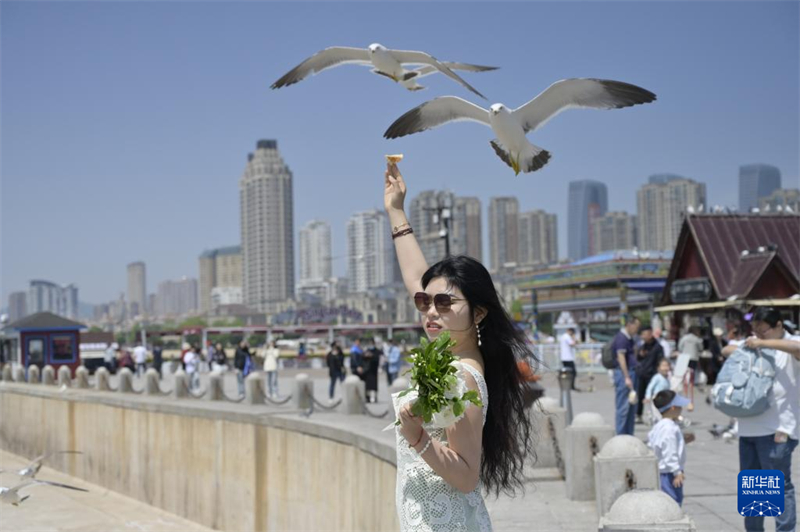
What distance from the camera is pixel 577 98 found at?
4.64m

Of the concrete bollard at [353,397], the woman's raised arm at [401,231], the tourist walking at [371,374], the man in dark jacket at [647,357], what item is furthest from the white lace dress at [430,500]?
the tourist walking at [371,374]

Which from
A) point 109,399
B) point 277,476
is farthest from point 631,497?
point 109,399

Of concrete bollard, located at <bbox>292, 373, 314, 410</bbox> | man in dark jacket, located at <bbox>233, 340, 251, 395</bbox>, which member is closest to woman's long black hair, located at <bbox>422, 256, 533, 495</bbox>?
concrete bollard, located at <bbox>292, 373, 314, 410</bbox>

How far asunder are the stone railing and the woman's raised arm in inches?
210

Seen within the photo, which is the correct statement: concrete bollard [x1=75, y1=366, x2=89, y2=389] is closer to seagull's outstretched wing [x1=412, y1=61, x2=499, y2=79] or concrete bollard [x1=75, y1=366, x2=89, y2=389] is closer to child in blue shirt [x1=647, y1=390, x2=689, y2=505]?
child in blue shirt [x1=647, y1=390, x2=689, y2=505]

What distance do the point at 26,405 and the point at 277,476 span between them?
1719 centimetres

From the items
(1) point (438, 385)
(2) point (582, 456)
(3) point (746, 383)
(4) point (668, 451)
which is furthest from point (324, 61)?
(2) point (582, 456)

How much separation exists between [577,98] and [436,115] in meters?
0.65

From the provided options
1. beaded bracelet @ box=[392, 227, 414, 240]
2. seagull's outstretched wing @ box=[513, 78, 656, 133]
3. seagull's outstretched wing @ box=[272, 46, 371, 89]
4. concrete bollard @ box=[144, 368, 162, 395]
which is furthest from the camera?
concrete bollard @ box=[144, 368, 162, 395]

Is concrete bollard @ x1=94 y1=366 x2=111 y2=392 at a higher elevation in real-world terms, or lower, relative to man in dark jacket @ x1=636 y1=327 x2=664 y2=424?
lower

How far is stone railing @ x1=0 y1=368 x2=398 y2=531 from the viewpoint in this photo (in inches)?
468

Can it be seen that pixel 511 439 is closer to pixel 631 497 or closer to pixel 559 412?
pixel 631 497

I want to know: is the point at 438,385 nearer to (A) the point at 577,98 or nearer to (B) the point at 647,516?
(A) the point at 577,98

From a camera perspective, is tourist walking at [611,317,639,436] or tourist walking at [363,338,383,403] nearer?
tourist walking at [611,317,639,436]
